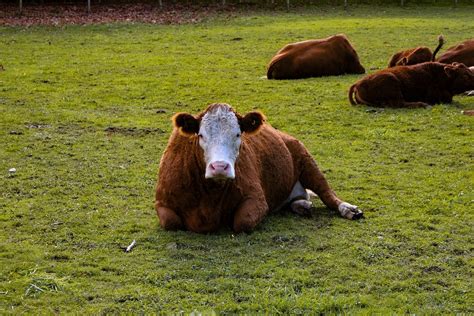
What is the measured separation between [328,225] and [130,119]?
6.01 metres

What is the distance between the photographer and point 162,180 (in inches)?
301

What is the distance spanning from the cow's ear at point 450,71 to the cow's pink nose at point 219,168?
8035mm

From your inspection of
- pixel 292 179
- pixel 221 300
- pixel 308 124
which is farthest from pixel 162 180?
pixel 308 124

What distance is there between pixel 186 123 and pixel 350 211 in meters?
1.84

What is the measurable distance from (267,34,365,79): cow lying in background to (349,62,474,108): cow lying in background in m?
3.00

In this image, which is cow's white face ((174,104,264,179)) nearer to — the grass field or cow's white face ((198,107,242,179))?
cow's white face ((198,107,242,179))

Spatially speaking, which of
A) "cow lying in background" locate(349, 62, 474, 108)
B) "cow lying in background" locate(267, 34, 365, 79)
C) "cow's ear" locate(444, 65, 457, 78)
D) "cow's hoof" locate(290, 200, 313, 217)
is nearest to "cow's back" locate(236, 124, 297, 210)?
"cow's hoof" locate(290, 200, 313, 217)

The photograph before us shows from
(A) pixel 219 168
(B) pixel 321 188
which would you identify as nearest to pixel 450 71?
(B) pixel 321 188

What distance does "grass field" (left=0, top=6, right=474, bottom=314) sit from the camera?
6.07m

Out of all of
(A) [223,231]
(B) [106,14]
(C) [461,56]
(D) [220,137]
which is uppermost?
(D) [220,137]

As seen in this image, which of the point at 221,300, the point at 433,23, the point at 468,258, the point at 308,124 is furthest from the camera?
the point at 433,23

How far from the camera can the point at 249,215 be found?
7453mm

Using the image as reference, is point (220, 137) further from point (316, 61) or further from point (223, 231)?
point (316, 61)

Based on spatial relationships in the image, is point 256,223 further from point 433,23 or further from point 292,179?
point 433,23
